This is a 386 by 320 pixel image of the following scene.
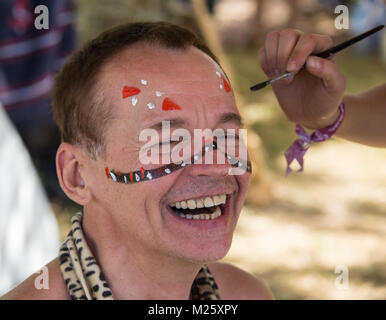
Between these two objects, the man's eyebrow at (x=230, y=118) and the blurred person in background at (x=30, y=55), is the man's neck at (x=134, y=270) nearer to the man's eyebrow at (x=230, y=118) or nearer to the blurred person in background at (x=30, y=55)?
the man's eyebrow at (x=230, y=118)

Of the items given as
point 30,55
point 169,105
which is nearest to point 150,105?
point 169,105

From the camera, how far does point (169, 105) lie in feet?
4.09

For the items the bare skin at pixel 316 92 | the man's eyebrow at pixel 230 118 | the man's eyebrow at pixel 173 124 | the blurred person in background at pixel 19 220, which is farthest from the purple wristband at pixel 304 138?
the blurred person in background at pixel 19 220

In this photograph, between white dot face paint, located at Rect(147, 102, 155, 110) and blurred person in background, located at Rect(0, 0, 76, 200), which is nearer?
white dot face paint, located at Rect(147, 102, 155, 110)

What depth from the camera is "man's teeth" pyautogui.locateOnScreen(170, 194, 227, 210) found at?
1.23m

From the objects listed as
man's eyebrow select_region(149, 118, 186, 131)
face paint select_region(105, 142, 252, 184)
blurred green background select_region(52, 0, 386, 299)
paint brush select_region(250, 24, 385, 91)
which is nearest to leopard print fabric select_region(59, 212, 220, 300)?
face paint select_region(105, 142, 252, 184)

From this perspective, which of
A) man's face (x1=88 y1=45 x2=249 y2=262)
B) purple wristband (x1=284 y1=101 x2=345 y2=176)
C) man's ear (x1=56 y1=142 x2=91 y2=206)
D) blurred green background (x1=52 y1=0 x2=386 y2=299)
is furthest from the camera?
blurred green background (x1=52 y1=0 x2=386 y2=299)

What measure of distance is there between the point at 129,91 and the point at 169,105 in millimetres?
100

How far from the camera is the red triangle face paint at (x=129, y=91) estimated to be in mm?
1251

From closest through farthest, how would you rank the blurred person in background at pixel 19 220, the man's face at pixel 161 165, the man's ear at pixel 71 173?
the man's face at pixel 161 165 → the man's ear at pixel 71 173 → the blurred person in background at pixel 19 220

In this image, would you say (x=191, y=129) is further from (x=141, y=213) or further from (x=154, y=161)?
(x=141, y=213)

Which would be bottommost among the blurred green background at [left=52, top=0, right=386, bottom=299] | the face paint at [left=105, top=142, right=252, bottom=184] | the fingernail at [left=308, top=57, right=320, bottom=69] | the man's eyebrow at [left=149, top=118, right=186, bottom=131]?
the blurred green background at [left=52, top=0, right=386, bottom=299]

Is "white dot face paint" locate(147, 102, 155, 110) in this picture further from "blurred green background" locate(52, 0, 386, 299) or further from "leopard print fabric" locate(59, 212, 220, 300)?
"blurred green background" locate(52, 0, 386, 299)

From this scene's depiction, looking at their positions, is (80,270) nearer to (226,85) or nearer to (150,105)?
(150,105)
